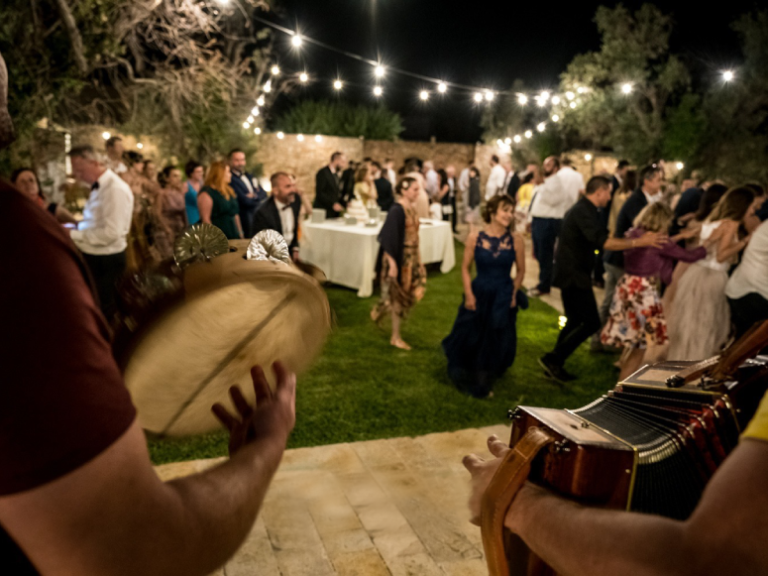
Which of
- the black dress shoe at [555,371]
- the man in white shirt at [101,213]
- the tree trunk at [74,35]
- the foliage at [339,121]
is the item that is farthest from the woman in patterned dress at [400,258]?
the foliage at [339,121]

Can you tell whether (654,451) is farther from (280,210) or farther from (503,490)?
(280,210)

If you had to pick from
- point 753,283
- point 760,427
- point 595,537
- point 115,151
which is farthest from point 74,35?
point 760,427

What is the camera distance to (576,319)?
4879 millimetres

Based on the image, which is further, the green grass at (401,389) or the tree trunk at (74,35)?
the tree trunk at (74,35)

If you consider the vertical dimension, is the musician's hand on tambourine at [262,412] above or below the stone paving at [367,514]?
above

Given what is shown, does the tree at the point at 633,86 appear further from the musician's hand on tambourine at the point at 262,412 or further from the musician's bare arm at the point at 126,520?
the musician's bare arm at the point at 126,520

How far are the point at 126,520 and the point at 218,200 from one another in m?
5.44

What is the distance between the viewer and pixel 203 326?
874 millimetres

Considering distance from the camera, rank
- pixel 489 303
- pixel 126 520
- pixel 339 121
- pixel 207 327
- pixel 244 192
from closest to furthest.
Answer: pixel 126 520 → pixel 207 327 → pixel 489 303 → pixel 244 192 → pixel 339 121

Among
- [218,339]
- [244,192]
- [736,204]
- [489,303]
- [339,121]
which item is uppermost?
[339,121]

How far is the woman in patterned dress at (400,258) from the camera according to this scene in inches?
223

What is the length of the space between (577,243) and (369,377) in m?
2.20

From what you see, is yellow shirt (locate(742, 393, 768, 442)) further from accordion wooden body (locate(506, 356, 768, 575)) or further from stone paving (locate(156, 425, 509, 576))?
stone paving (locate(156, 425, 509, 576))

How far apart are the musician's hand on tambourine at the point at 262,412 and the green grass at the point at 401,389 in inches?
84.2
